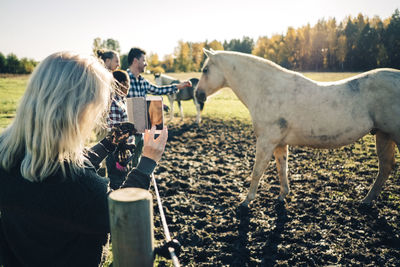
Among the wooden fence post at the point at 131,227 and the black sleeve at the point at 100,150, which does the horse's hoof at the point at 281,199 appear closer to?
the black sleeve at the point at 100,150

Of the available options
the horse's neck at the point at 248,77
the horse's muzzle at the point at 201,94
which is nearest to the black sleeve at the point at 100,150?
the horse's neck at the point at 248,77

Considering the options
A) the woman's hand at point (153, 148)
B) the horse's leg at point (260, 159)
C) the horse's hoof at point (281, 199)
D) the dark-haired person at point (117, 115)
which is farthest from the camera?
the horse's hoof at point (281, 199)

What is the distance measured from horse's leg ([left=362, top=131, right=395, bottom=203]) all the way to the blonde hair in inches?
183

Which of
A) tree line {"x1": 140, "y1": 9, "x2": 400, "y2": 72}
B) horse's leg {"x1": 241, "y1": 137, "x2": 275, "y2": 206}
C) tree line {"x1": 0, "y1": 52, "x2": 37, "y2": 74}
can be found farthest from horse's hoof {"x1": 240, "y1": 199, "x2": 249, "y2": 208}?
tree line {"x1": 0, "y1": 52, "x2": 37, "y2": 74}

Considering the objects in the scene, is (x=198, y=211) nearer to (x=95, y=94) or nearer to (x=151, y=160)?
(x=151, y=160)

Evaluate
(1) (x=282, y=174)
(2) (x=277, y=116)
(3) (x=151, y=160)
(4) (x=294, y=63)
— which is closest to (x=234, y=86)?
(2) (x=277, y=116)

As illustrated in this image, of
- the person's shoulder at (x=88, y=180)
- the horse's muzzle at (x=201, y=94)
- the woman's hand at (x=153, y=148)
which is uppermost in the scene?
the horse's muzzle at (x=201, y=94)

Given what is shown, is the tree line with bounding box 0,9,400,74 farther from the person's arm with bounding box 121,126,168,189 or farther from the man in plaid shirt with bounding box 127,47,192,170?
the person's arm with bounding box 121,126,168,189

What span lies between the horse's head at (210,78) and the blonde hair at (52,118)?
356cm

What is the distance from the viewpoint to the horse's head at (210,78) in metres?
4.56

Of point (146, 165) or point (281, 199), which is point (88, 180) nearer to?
point (146, 165)

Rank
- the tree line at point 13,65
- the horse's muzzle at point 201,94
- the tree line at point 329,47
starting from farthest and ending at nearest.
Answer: the tree line at point 13,65, the tree line at point 329,47, the horse's muzzle at point 201,94

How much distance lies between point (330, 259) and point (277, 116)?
2.05 m

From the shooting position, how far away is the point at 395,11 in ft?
161
